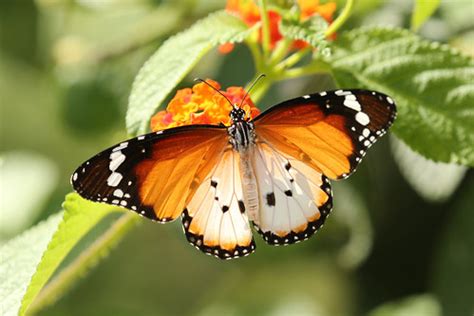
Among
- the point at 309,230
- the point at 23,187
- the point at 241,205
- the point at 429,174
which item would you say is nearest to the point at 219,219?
the point at 241,205

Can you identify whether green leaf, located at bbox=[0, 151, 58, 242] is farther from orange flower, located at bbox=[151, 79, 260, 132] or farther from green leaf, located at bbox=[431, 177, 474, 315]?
green leaf, located at bbox=[431, 177, 474, 315]

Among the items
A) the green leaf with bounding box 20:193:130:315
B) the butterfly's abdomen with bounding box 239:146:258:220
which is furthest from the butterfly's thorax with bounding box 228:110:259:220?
the green leaf with bounding box 20:193:130:315

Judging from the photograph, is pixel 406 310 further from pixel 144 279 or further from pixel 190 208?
pixel 144 279

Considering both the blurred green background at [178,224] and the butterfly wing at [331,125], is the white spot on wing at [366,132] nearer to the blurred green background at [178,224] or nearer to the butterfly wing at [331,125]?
the butterfly wing at [331,125]

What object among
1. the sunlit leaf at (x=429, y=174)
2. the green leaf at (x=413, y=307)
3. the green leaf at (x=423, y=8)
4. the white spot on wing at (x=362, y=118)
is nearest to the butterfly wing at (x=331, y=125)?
the white spot on wing at (x=362, y=118)

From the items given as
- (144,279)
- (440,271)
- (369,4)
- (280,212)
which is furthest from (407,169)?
(144,279)

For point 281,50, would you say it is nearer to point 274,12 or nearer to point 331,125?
point 274,12
